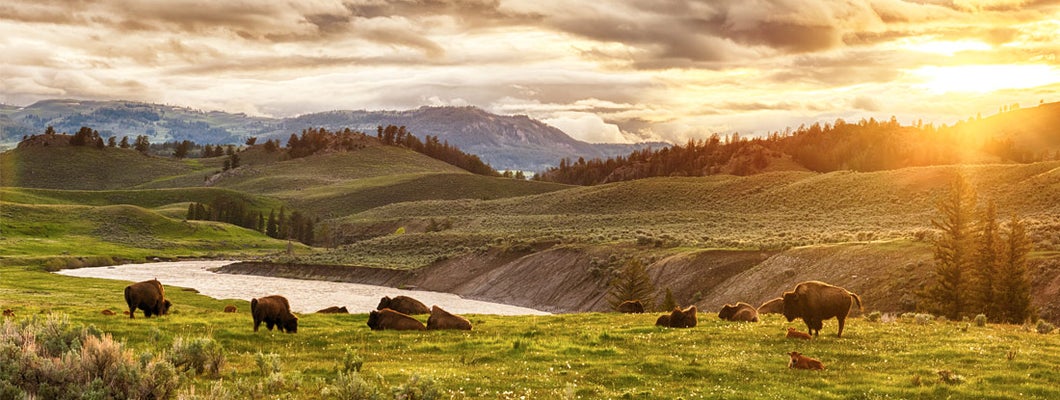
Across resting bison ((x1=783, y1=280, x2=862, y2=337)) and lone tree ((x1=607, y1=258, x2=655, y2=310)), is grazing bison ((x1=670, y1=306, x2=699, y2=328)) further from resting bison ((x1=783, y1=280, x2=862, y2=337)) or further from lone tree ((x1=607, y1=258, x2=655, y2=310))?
lone tree ((x1=607, y1=258, x2=655, y2=310))

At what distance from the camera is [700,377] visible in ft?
64.8

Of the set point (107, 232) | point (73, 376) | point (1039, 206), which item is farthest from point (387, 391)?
point (107, 232)

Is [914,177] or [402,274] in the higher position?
[914,177]

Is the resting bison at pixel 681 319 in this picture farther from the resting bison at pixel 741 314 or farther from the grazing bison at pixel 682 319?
the resting bison at pixel 741 314

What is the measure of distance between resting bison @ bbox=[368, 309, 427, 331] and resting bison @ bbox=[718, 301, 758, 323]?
13734mm

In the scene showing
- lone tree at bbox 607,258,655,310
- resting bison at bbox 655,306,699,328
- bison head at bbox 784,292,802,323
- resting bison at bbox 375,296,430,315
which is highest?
bison head at bbox 784,292,802,323

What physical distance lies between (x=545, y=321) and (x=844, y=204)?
122780 millimetres

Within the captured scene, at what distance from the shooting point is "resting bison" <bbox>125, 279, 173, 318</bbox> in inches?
1312

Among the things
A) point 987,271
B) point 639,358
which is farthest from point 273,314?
point 987,271

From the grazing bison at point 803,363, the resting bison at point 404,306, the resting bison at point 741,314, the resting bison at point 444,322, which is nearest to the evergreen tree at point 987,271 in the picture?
the resting bison at point 741,314

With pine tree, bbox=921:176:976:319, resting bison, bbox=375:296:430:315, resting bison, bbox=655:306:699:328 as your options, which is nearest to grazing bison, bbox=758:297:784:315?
resting bison, bbox=655:306:699:328

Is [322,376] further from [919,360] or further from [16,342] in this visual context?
[919,360]

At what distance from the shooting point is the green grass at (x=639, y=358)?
58.7 ft

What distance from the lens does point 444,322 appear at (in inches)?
1228
